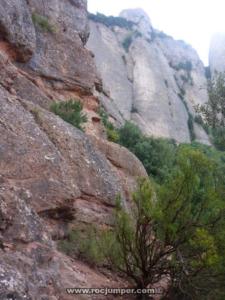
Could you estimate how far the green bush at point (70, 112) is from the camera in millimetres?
13570

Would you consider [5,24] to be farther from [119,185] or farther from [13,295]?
[13,295]

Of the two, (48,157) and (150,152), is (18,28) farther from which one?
(150,152)

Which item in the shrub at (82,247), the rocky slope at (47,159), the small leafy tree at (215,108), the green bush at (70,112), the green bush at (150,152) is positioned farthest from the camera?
the green bush at (150,152)

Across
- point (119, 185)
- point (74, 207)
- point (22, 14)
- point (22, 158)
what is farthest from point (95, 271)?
point (22, 14)

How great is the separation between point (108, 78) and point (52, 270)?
36369mm

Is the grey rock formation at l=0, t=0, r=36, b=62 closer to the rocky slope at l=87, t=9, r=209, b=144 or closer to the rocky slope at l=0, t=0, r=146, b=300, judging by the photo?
the rocky slope at l=0, t=0, r=146, b=300

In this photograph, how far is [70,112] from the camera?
45.9 ft

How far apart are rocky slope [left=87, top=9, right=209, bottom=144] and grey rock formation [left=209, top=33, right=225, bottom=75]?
2685 millimetres

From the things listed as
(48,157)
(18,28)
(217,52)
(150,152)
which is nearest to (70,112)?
(18,28)

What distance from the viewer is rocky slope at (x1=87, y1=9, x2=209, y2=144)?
40.8 meters

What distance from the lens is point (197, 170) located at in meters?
7.67

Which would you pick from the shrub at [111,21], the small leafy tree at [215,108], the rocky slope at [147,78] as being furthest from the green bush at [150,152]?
the shrub at [111,21]

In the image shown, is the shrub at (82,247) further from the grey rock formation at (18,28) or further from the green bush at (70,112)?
the grey rock formation at (18,28)

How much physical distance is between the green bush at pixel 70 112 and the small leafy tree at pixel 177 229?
6295 millimetres
